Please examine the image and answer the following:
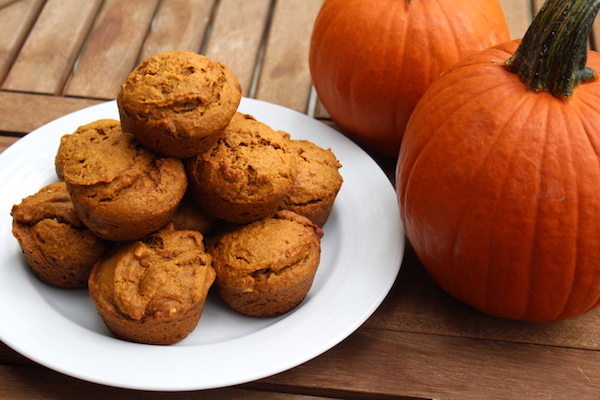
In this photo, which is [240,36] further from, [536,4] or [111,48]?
[536,4]

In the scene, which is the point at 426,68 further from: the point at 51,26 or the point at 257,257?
the point at 51,26

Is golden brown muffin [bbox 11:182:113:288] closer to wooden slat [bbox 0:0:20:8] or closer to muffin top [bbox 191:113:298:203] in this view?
muffin top [bbox 191:113:298:203]

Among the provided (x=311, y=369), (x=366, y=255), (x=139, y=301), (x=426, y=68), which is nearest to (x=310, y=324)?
(x=311, y=369)

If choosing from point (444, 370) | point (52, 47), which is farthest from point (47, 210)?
point (52, 47)

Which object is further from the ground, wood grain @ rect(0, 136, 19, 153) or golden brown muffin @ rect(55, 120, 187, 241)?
golden brown muffin @ rect(55, 120, 187, 241)

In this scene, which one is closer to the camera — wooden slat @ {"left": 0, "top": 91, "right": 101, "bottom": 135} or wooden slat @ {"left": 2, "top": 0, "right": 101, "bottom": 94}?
wooden slat @ {"left": 0, "top": 91, "right": 101, "bottom": 135}

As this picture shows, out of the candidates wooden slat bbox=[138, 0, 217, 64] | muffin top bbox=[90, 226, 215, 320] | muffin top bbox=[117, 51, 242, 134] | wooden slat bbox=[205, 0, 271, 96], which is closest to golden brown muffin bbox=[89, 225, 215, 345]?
muffin top bbox=[90, 226, 215, 320]

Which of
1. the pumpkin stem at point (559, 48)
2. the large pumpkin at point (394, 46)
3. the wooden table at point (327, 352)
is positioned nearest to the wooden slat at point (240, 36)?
the wooden table at point (327, 352)
